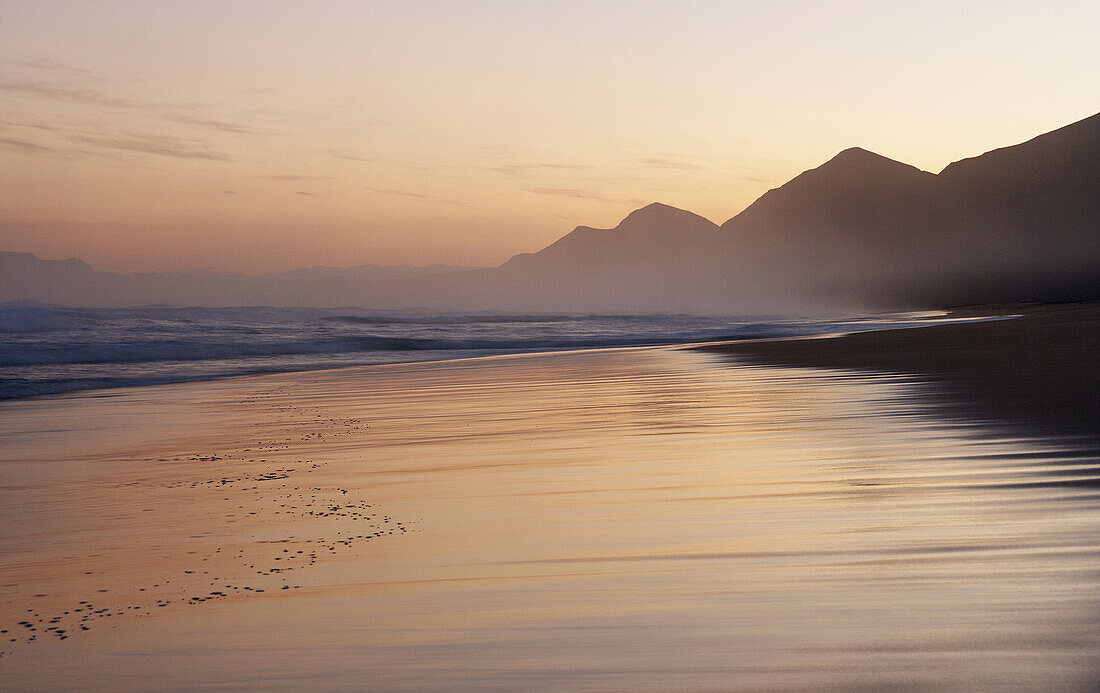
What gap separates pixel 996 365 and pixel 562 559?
35.6 feet

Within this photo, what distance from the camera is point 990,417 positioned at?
25.7ft

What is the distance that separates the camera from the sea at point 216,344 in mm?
17438

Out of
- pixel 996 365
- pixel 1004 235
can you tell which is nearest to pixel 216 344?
pixel 996 365

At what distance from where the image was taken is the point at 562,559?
406 cm

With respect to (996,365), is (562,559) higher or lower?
lower

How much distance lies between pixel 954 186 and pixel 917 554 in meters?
198

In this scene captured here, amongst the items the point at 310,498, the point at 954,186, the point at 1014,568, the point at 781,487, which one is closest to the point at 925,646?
the point at 1014,568

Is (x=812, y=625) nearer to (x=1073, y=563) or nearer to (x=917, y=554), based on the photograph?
(x=917, y=554)

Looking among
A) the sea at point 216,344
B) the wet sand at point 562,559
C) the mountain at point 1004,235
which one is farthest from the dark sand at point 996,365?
the mountain at point 1004,235

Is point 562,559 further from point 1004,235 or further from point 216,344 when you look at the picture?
point 1004,235

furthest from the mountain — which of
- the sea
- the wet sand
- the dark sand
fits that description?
the wet sand

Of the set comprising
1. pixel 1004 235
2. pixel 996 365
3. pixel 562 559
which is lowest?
pixel 562 559

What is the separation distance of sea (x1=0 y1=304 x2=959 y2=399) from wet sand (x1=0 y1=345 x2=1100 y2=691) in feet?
30.8

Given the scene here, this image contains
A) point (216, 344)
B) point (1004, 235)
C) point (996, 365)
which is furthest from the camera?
point (1004, 235)
